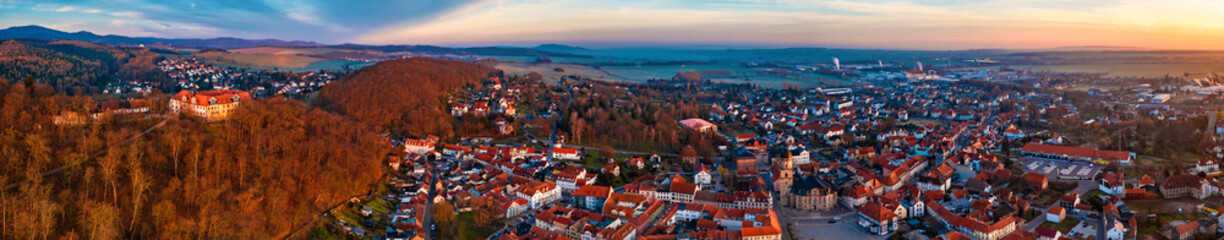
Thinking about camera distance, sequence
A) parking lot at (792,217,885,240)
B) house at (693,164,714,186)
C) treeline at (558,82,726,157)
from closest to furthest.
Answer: parking lot at (792,217,885,240), house at (693,164,714,186), treeline at (558,82,726,157)

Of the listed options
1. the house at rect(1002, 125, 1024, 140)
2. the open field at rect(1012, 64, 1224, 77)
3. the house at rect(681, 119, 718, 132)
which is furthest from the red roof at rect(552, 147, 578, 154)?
the open field at rect(1012, 64, 1224, 77)

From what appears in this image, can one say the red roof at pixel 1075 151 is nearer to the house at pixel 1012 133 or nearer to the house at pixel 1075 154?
the house at pixel 1075 154

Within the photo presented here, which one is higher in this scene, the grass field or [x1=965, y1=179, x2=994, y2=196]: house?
the grass field

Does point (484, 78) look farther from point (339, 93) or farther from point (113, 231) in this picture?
point (113, 231)

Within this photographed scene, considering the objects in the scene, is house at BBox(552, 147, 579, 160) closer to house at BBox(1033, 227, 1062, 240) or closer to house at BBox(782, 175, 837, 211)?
house at BBox(782, 175, 837, 211)

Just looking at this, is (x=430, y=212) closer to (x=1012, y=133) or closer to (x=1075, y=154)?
(x=1075, y=154)

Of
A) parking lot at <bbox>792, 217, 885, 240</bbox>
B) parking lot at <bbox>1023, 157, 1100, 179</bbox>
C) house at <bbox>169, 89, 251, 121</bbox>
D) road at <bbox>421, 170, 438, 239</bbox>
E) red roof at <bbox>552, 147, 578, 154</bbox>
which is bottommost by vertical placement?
parking lot at <bbox>792, 217, 885, 240</bbox>
